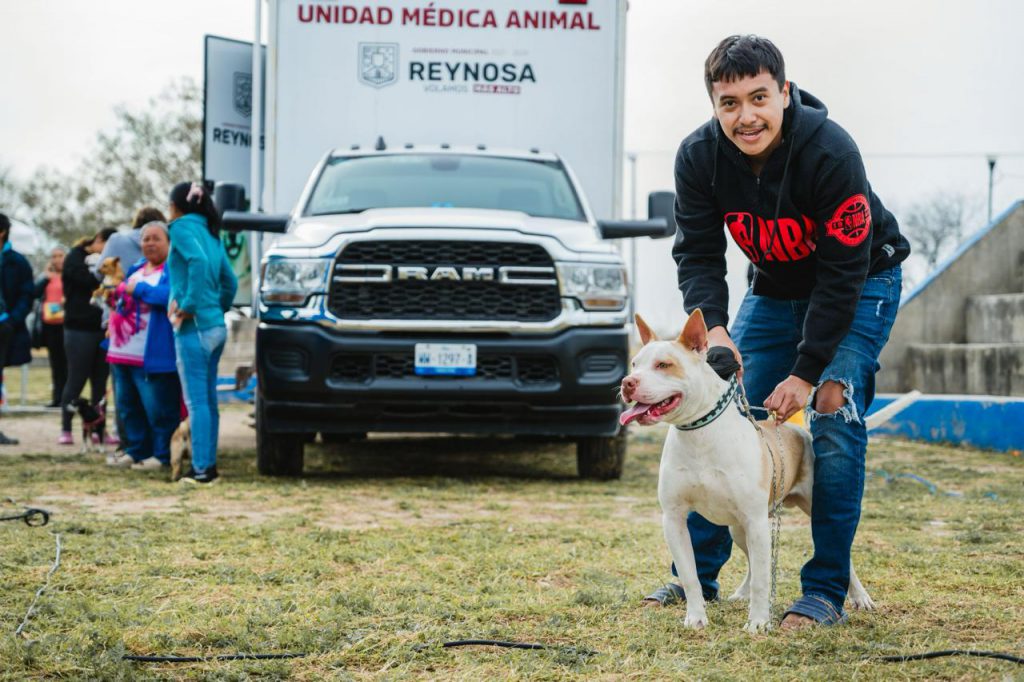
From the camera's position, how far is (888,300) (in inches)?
152

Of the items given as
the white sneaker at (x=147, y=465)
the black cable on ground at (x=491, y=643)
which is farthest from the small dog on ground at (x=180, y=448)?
the black cable on ground at (x=491, y=643)

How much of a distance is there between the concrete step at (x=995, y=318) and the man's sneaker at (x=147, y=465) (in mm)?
7979

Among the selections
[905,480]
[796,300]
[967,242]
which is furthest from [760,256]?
[967,242]

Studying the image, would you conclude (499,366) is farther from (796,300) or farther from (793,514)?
(796,300)

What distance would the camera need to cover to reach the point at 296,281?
24.0 feet

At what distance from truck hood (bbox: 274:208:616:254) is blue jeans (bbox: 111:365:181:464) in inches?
62.3

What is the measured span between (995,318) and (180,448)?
820 centimetres

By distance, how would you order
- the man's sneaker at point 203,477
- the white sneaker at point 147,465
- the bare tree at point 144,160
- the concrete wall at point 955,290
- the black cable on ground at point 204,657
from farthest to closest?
the bare tree at point 144,160
the concrete wall at point 955,290
the white sneaker at point 147,465
the man's sneaker at point 203,477
the black cable on ground at point 204,657

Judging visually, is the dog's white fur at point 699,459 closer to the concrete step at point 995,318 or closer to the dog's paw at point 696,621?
the dog's paw at point 696,621

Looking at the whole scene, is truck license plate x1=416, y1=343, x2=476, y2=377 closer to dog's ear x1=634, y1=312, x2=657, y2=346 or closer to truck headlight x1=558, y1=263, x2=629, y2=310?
truck headlight x1=558, y1=263, x2=629, y2=310

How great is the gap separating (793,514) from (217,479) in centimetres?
358

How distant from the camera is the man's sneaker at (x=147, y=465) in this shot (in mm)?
8539

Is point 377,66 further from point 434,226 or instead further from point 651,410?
point 651,410

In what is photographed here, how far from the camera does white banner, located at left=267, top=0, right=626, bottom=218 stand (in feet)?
29.6
